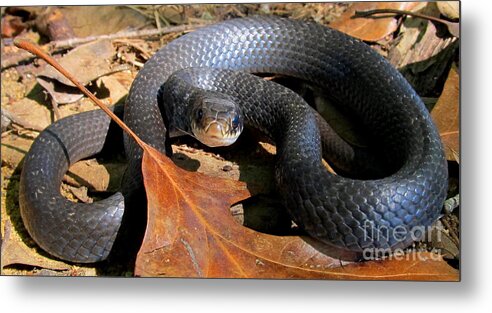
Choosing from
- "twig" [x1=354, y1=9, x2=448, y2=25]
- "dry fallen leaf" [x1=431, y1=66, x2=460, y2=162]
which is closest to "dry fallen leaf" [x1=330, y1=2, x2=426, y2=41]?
"twig" [x1=354, y1=9, x2=448, y2=25]

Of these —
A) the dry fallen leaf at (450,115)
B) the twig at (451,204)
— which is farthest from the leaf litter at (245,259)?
the dry fallen leaf at (450,115)

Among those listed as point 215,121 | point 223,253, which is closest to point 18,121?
point 215,121

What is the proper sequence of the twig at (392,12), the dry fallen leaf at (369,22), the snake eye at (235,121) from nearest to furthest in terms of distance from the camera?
the snake eye at (235,121), the twig at (392,12), the dry fallen leaf at (369,22)

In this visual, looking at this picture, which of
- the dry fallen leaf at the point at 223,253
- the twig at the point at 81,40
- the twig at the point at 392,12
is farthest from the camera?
the twig at the point at 81,40

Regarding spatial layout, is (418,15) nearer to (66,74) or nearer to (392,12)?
(392,12)

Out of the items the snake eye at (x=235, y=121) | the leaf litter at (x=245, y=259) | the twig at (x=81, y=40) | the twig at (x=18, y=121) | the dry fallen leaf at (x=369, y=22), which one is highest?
the dry fallen leaf at (x=369, y=22)

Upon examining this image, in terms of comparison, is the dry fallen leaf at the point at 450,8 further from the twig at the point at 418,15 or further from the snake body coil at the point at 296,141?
the snake body coil at the point at 296,141
